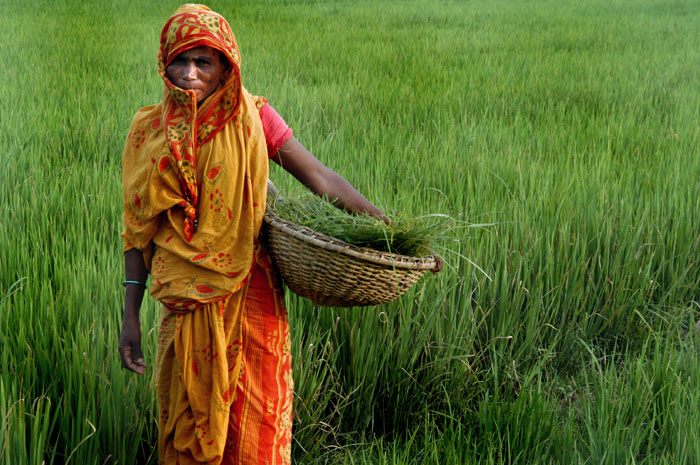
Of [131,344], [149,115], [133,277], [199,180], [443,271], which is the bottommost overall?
[443,271]

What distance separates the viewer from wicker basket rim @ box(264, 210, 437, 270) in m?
1.25

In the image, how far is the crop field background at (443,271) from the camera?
1.74 m

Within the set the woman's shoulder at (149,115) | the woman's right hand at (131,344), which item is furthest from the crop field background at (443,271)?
the woman's shoulder at (149,115)

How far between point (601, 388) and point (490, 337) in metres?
0.55

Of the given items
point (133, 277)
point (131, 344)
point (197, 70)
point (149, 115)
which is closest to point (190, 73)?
point (197, 70)

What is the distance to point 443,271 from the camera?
231cm

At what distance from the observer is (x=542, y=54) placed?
6.90m

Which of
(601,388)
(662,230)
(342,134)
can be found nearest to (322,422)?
(601,388)

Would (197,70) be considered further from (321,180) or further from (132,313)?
(132,313)

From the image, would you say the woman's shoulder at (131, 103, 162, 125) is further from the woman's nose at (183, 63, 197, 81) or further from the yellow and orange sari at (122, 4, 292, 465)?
the woman's nose at (183, 63, 197, 81)

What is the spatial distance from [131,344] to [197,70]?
580 millimetres

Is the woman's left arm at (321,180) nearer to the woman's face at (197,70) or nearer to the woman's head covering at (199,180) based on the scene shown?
the woman's head covering at (199,180)

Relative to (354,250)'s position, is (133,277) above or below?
below

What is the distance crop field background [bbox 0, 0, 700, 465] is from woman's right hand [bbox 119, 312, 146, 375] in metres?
0.19
